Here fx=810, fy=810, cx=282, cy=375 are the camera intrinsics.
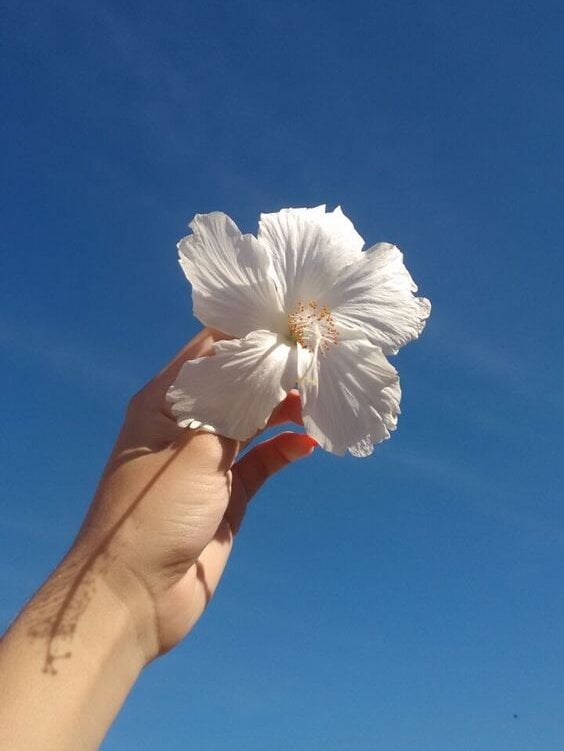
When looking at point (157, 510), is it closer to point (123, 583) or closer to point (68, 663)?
point (123, 583)

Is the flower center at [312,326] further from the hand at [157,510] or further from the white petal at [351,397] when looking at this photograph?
the hand at [157,510]

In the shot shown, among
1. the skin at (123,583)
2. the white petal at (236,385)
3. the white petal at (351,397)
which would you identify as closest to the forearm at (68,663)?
the skin at (123,583)

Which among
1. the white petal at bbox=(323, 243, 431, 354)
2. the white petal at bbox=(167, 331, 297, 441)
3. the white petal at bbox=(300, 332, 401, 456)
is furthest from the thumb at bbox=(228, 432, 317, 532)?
the white petal at bbox=(323, 243, 431, 354)

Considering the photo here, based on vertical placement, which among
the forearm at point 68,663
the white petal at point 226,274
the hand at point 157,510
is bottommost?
the forearm at point 68,663

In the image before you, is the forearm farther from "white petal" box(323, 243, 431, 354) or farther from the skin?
"white petal" box(323, 243, 431, 354)

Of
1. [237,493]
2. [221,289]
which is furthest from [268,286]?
[237,493]

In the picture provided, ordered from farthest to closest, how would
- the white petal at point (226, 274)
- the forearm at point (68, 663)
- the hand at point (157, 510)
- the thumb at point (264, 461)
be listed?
the thumb at point (264, 461) → the white petal at point (226, 274) → the hand at point (157, 510) → the forearm at point (68, 663)
